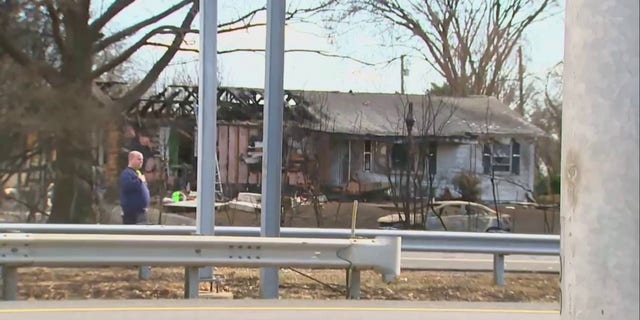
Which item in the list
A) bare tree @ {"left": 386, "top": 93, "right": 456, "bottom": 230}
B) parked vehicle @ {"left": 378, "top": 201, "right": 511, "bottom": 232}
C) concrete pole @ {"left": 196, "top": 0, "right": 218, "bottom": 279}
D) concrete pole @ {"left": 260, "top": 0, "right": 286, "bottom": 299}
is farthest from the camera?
bare tree @ {"left": 386, "top": 93, "right": 456, "bottom": 230}

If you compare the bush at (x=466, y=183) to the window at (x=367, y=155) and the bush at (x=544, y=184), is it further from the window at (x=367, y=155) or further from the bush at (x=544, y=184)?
the window at (x=367, y=155)

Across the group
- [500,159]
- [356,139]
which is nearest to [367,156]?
[356,139]

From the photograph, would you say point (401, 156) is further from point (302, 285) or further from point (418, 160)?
point (302, 285)

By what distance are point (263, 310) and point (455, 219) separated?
298 inches

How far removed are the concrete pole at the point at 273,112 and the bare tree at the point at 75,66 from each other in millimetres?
5429

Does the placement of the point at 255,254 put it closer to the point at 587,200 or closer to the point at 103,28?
the point at 587,200

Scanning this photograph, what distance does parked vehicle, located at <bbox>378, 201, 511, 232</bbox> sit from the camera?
12.3m

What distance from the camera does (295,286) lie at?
7445 millimetres

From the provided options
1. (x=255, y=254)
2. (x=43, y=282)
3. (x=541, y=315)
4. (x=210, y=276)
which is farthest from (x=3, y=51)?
(x=541, y=315)

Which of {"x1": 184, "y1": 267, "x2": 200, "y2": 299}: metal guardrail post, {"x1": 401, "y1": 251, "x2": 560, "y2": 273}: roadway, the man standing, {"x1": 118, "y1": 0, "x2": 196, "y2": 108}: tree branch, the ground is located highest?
{"x1": 118, "y1": 0, "x2": 196, "y2": 108}: tree branch

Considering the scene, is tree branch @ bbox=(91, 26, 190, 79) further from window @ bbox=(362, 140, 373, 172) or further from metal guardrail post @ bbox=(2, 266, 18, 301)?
metal guardrail post @ bbox=(2, 266, 18, 301)

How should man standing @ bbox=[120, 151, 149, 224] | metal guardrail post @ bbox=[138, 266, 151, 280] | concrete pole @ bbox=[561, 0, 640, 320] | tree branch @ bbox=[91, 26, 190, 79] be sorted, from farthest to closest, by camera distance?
tree branch @ bbox=[91, 26, 190, 79], man standing @ bbox=[120, 151, 149, 224], metal guardrail post @ bbox=[138, 266, 151, 280], concrete pole @ bbox=[561, 0, 640, 320]

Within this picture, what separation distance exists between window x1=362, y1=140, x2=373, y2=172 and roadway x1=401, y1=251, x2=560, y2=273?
273 cm

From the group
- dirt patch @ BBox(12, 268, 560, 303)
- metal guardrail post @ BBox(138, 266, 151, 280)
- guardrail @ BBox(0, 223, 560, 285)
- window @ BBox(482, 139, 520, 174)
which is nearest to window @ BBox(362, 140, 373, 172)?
window @ BBox(482, 139, 520, 174)
